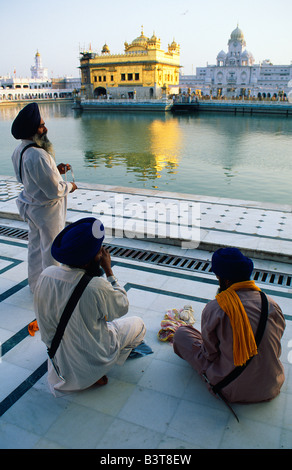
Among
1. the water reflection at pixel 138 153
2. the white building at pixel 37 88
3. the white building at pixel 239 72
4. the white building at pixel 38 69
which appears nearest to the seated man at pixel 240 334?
the water reflection at pixel 138 153

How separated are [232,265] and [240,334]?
30cm

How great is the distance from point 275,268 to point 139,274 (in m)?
1.24

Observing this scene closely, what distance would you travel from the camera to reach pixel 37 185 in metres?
2.45

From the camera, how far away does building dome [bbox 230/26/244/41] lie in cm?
5406

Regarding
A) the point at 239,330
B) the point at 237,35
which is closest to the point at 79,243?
the point at 239,330

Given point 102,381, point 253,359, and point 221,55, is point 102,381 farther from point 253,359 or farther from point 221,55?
point 221,55

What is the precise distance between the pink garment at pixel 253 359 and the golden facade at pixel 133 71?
39.5 meters

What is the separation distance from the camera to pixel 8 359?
2.11 meters

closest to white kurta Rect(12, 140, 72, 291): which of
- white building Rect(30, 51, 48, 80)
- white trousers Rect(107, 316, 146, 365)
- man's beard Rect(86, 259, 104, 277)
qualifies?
white trousers Rect(107, 316, 146, 365)

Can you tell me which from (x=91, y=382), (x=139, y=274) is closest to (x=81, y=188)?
(x=139, y=274)

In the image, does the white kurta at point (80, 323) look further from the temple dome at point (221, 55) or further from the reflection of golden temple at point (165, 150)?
the temple dome at point (221, 55)

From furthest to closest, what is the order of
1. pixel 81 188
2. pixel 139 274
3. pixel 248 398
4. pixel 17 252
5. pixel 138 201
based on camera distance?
1. pixel 81 188
2. pixel 138 201
3. pixel 17 252
4. pixel 139 274
5. pixel 248 398

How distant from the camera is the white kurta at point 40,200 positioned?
2394 mm
